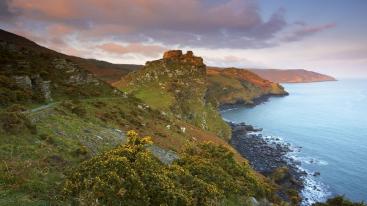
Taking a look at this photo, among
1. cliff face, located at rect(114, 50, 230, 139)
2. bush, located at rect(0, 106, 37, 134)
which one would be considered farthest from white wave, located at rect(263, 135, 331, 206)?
bush, located at rect(0, 106, 37, 134)

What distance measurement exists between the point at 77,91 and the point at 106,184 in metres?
40.1

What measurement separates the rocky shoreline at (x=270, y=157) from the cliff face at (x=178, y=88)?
8.97 meters

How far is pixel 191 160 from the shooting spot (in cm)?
2738

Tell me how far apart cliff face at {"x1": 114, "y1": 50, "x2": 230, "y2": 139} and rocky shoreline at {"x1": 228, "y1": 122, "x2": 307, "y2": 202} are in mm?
8971

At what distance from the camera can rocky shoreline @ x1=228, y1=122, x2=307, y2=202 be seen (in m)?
71.9

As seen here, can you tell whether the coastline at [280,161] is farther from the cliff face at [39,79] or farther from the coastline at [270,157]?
the cliff face at [39,79]

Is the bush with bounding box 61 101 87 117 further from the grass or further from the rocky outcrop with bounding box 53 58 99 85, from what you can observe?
the grass

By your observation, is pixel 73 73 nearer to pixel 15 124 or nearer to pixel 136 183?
pixel 15 124

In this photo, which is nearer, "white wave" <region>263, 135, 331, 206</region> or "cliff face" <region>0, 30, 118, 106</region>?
"cliff face" <region>0, 30, 118, 106</region>

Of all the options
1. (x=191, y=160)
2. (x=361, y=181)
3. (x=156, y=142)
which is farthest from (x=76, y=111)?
(x=361, y=181)

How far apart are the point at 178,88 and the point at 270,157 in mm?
41189

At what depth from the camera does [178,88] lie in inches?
4636

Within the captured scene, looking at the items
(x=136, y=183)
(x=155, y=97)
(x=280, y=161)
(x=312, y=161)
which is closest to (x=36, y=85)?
(x=136, y=183)

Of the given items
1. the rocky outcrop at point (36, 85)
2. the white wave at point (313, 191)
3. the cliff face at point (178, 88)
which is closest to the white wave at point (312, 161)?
the white wave at point (313, 191)
